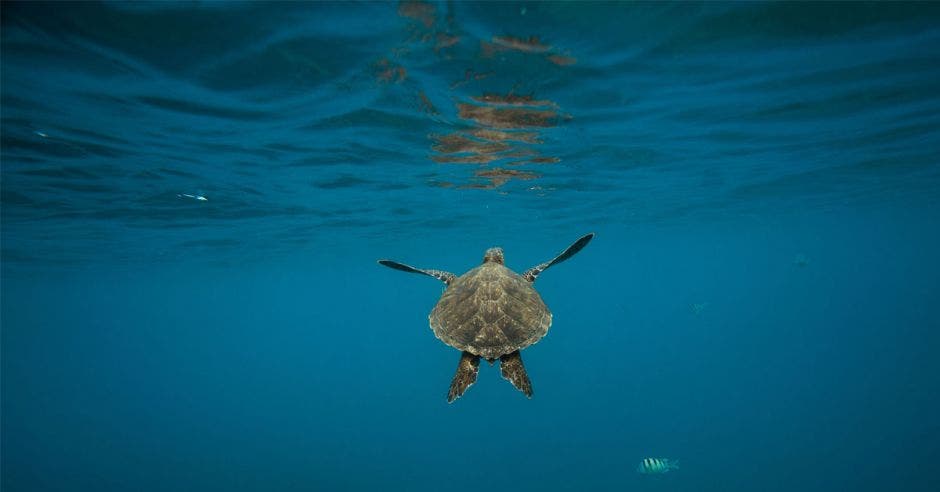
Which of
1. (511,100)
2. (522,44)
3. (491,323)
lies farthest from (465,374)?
(511,100)

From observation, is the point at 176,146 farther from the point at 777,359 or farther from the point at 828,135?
the point at 777,359

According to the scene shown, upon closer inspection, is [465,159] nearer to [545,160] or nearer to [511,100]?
[545,160]

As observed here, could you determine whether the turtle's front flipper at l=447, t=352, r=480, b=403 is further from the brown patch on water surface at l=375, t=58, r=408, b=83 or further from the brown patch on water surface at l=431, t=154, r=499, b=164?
the brown patch on water surface at l=431, t=154, r=499, b=164

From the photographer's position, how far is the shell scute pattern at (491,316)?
584cm

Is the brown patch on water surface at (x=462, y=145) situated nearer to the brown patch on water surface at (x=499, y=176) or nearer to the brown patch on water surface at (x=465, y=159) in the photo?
the brown patch on water surface at (x=465, y=159)

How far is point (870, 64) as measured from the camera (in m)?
8.83

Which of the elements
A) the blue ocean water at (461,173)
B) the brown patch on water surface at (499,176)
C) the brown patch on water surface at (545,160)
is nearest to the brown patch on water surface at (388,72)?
the blue ocean water at (461,173)

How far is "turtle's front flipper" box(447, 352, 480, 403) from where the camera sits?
223 inches

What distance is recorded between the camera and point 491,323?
237 inches

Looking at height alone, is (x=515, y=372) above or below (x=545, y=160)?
below

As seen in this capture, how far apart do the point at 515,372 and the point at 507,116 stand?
7.06 metres

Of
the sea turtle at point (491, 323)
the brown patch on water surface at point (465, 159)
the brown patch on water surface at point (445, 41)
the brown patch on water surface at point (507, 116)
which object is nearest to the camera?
the sea turtle at point (491, 323)

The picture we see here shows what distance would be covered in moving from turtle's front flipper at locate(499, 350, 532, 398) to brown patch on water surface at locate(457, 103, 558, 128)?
247 inches

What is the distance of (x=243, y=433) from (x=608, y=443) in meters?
36.5
